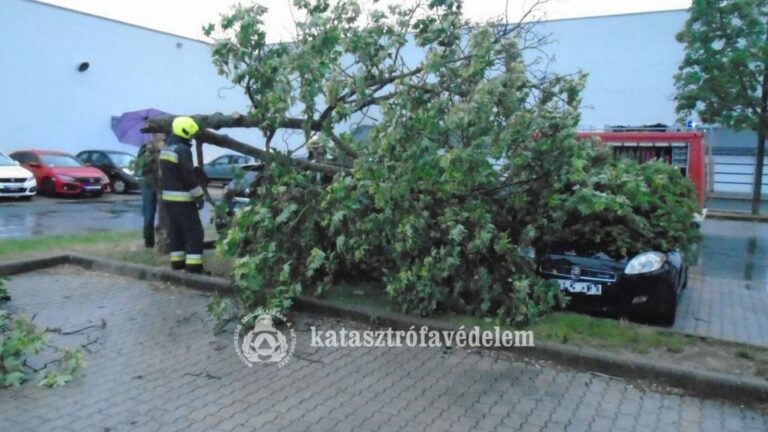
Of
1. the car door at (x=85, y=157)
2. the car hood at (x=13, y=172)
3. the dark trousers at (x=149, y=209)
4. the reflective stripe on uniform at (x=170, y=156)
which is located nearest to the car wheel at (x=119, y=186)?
the car door at (x=85, y=157)

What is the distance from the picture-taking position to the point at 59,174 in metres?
20.0

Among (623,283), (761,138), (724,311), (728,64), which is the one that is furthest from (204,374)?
(761,138)

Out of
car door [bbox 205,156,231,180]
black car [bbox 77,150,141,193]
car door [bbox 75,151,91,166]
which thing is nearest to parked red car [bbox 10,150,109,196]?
black car [bbox 77,150,141,193]

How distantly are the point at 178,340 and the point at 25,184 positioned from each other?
52.0 feet

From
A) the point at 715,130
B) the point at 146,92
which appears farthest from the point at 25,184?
the point at 715,130

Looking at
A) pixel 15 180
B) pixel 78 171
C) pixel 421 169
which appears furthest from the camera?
pixel 78 171

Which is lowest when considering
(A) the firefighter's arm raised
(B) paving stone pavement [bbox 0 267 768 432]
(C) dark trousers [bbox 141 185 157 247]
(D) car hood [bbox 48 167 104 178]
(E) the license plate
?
(B) paving stone pavement [bbox 0 267 768 432]

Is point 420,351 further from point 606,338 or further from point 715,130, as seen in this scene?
point 715,130

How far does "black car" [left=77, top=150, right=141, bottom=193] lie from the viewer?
22.5 meters

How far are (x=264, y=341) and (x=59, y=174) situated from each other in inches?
689

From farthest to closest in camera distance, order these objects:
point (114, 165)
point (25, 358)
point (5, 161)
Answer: point (114, 165)
point (5, 161)
point (25, 358)

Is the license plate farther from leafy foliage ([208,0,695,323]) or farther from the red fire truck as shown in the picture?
the red fire truck

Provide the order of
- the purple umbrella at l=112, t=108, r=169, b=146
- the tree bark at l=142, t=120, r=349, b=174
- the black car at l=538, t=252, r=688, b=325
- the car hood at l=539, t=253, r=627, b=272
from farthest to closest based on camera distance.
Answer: the purple umbrella at l=112, t=108, r=169, b=146 → the tree bark at l=142, t=120, r=349, b=174 → the car hood at l=539, t=253, r=627, b=272 → the black car at l=538, t=252, r=688, b=325

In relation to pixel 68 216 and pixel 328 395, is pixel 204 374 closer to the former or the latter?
pixel 328 395
